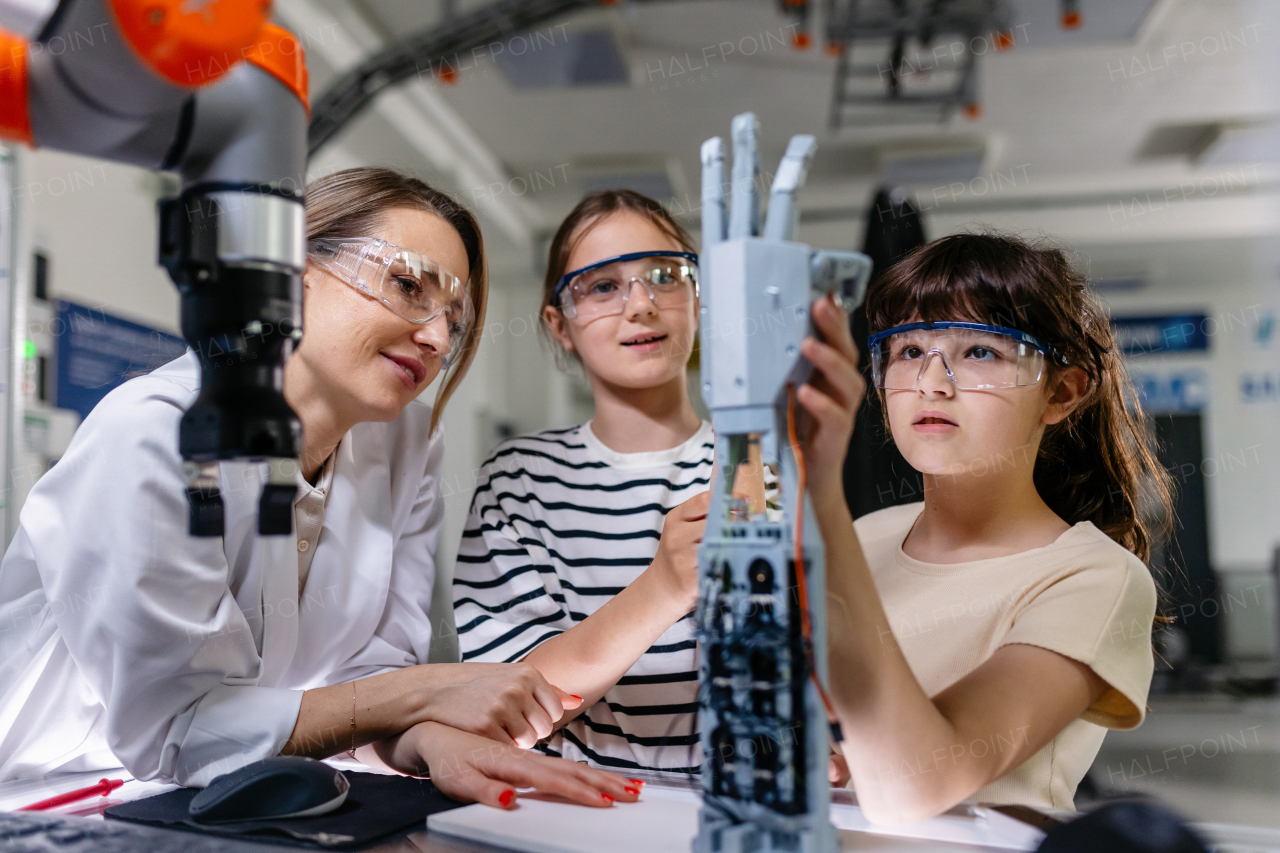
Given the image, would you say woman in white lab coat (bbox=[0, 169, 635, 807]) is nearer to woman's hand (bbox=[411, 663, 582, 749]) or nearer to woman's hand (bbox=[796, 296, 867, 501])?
woman's hand (bbox=[411, 663, 582, 749])

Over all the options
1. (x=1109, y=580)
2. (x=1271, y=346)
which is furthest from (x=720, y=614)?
(x=1271, y=346)

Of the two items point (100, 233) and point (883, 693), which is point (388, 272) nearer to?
point (883, 693)

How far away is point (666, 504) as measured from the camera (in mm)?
1463

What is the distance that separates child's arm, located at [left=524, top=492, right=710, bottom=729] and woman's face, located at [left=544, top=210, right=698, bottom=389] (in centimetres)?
37

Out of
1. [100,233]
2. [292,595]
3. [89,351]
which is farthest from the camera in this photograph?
[100,233]

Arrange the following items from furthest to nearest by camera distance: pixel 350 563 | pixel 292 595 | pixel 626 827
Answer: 1. pixel 350 563
2. pixel 292 595
3. pixel 626 827

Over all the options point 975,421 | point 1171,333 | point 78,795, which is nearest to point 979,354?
point 975,421

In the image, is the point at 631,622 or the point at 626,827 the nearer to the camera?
the point at 626,827

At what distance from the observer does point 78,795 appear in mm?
978

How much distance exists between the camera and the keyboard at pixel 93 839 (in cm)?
72

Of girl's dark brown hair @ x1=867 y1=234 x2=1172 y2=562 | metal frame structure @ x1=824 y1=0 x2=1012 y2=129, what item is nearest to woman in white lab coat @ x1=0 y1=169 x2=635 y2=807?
girl's dark brown hair @ x1=867 y1=234 x2=1172 y2=562

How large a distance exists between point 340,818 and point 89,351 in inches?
134

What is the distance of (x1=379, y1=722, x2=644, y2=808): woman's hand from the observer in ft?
2.94

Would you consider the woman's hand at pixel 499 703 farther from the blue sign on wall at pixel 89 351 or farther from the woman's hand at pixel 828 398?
the blue sign on wall at pixel 89 351
